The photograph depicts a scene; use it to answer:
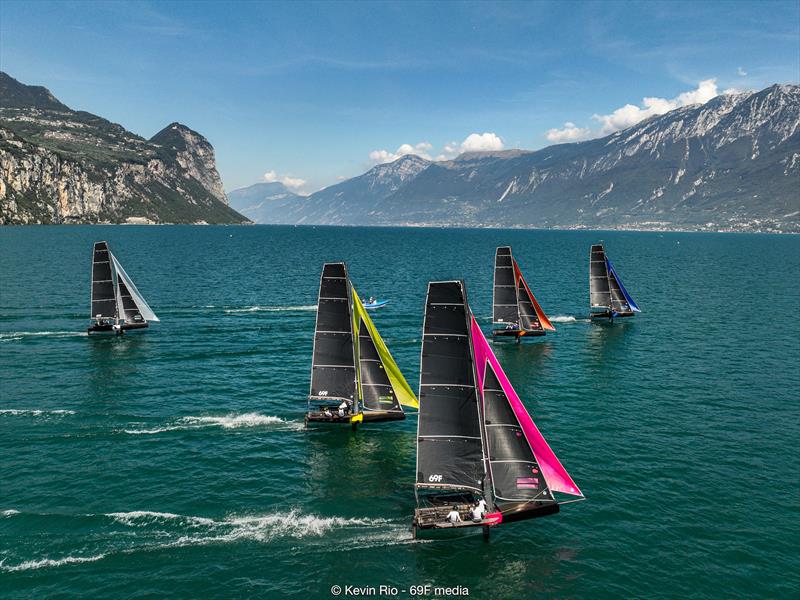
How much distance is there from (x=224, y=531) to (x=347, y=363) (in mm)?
16925

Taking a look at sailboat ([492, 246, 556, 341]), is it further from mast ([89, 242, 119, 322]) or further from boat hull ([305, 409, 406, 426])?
mast ([89, 242, 119, 322])

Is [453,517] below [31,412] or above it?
below

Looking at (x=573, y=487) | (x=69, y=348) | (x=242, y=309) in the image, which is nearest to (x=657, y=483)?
(x=573, y=487)

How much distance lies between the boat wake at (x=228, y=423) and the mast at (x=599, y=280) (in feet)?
208

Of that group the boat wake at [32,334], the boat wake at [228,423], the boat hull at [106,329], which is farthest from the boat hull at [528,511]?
the boat wake at [32,334]

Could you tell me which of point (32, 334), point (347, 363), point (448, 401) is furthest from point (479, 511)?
point (32, 334)

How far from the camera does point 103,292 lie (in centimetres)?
7556

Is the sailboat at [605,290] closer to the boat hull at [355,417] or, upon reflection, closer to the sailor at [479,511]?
the boat hull at [355,417]

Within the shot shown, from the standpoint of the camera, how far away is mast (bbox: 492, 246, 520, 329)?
7406 cm

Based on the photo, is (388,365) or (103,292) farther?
(103,292)

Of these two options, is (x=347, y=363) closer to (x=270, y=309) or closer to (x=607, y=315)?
(x=270, y=309)

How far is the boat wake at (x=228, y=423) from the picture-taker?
4372cm

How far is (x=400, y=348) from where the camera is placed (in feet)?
229

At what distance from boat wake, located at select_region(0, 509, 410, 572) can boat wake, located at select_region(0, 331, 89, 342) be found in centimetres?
5108
